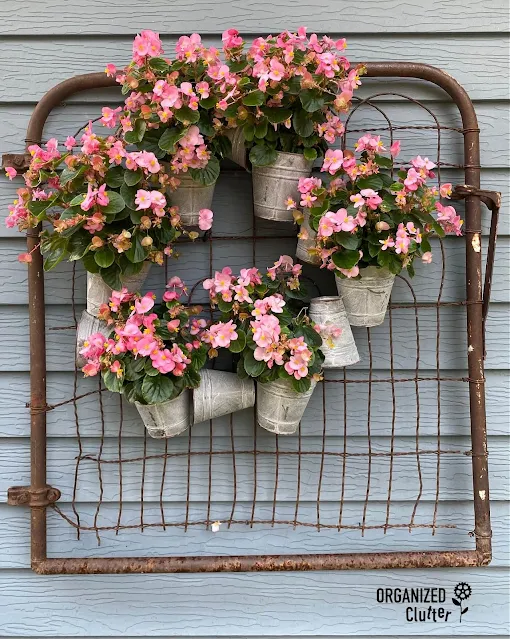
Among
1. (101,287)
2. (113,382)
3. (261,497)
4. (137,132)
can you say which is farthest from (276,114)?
(261,497)

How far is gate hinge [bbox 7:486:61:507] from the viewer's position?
132 centimetres

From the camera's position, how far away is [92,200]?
3.58ft

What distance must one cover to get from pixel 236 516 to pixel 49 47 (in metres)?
1.26

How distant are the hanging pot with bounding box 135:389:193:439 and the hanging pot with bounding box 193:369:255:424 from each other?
1.1 inches

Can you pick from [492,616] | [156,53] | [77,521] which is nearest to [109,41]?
[156,53]

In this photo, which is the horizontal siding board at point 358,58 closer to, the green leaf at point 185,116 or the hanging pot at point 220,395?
the green leaf at point 185,116

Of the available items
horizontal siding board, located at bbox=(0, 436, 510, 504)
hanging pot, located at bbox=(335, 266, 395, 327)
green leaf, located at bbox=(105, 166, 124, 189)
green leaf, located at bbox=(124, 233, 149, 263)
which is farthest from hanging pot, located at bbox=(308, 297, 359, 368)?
green leaf, located at bbox=(105, 166, 124, 189)

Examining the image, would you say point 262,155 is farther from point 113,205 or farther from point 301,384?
point 301,384

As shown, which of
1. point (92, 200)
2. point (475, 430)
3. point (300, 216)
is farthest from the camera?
point (475, 430)

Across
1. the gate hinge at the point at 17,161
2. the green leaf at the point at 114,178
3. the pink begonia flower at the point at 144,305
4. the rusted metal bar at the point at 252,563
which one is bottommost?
the rusted metal bar at the point at 252,563

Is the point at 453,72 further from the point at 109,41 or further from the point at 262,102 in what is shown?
the point at 109,41

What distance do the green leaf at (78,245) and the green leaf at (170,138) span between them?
0.24 metres

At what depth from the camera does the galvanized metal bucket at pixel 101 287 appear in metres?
1.22

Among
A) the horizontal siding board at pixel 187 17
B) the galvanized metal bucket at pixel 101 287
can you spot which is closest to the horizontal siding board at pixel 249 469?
the galvanized metal bucket at pixel 101 287
